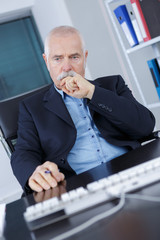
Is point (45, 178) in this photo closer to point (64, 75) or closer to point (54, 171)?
point (54, 171)

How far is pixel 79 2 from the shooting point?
3.21 meters

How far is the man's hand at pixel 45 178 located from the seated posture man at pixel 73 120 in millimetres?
120

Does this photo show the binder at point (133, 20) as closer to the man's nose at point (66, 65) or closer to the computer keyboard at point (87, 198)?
the man's nose at point (66, 65)

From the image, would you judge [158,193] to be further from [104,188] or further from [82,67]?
[82,67]

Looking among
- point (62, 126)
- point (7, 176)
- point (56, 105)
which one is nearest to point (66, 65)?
point (56, 105)

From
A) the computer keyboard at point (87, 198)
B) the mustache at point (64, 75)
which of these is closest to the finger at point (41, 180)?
the computer keyboard at point (87, 198)

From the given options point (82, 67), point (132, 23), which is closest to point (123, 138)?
point (82, 67)

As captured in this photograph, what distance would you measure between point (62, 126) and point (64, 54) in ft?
1.28

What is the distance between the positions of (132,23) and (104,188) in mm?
1829

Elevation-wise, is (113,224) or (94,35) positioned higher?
(94,35)

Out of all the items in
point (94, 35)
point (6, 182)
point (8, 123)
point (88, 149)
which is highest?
point (94, 35)

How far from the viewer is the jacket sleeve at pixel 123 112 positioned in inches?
47.2

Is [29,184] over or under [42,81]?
under

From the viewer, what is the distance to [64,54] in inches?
57.1
